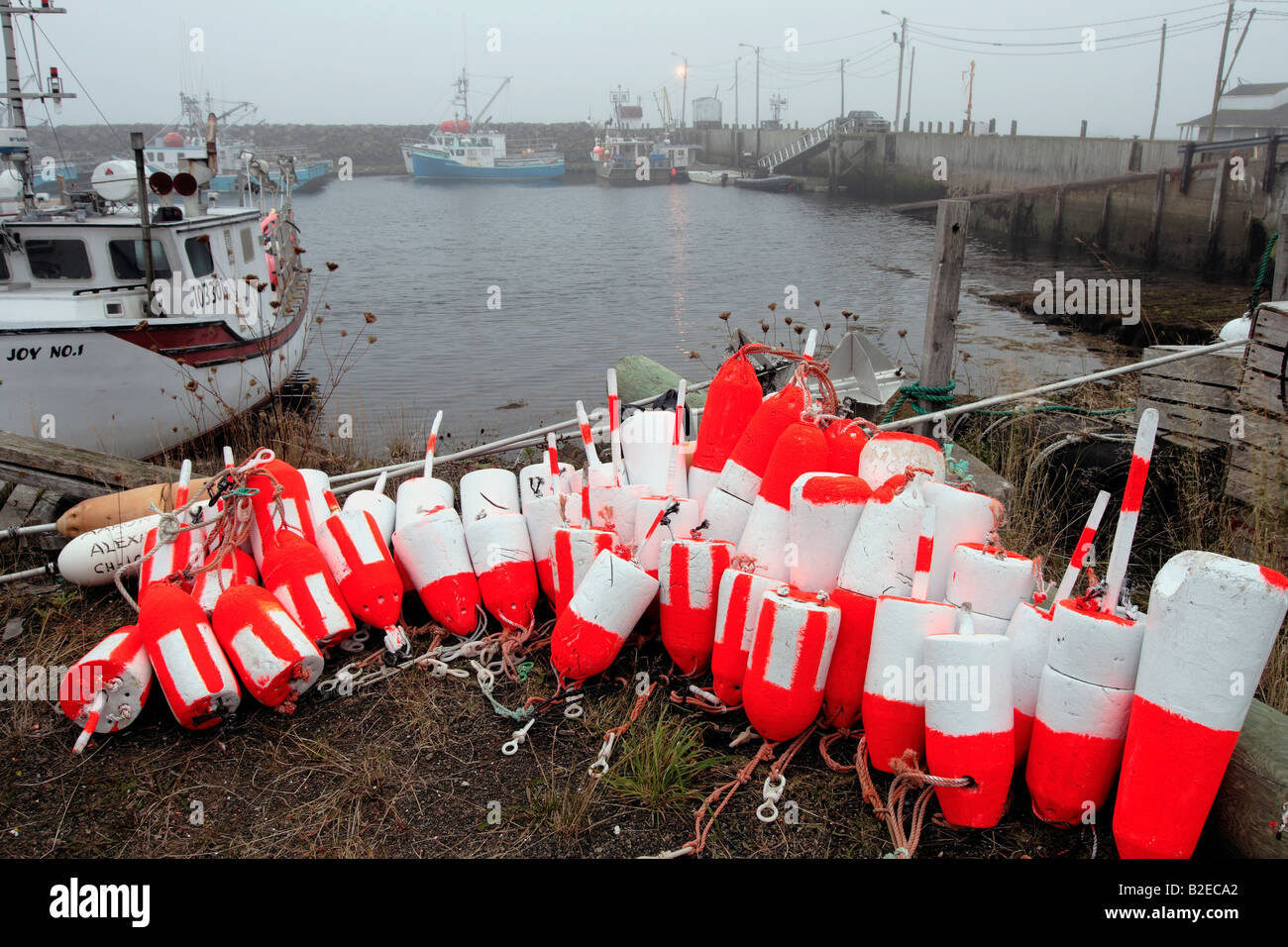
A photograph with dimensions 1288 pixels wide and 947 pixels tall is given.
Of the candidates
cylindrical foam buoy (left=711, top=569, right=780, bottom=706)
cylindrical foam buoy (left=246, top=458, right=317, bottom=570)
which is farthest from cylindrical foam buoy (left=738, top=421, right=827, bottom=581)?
cylindrical foam buoy (left=246, top=458, right=317, bottom=570)

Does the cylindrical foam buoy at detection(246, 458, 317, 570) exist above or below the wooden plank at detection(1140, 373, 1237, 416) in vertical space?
below

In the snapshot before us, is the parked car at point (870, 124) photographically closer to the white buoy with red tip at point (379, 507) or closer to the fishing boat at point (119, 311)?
the fishing boat at point (119, 311)

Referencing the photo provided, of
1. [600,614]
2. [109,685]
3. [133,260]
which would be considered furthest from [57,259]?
[600,614]

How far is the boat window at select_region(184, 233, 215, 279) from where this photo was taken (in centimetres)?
943

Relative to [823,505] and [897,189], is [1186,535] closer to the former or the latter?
[823,505]

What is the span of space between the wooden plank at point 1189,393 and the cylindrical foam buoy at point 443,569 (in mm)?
4530

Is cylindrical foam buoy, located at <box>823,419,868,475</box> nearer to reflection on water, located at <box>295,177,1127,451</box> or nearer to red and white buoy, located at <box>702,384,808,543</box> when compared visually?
red and white buoy, located at <box>702,384,808,543</box>

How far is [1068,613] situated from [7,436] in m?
5.21

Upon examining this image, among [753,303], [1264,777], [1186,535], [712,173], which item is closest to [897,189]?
[712,173]

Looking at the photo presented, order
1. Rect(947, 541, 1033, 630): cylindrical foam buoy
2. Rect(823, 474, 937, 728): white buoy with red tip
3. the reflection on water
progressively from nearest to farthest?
Rect(947, 541, 1033, 630): cylindrical foam buoy
Rect(823, 474, 937, 728): white buoy with red tip
the reflection on water

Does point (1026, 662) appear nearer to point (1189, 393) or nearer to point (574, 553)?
point (574, 553)

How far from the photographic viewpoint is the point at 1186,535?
5094mm

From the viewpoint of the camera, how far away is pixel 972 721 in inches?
101

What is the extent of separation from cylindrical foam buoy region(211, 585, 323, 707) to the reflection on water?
579cm
